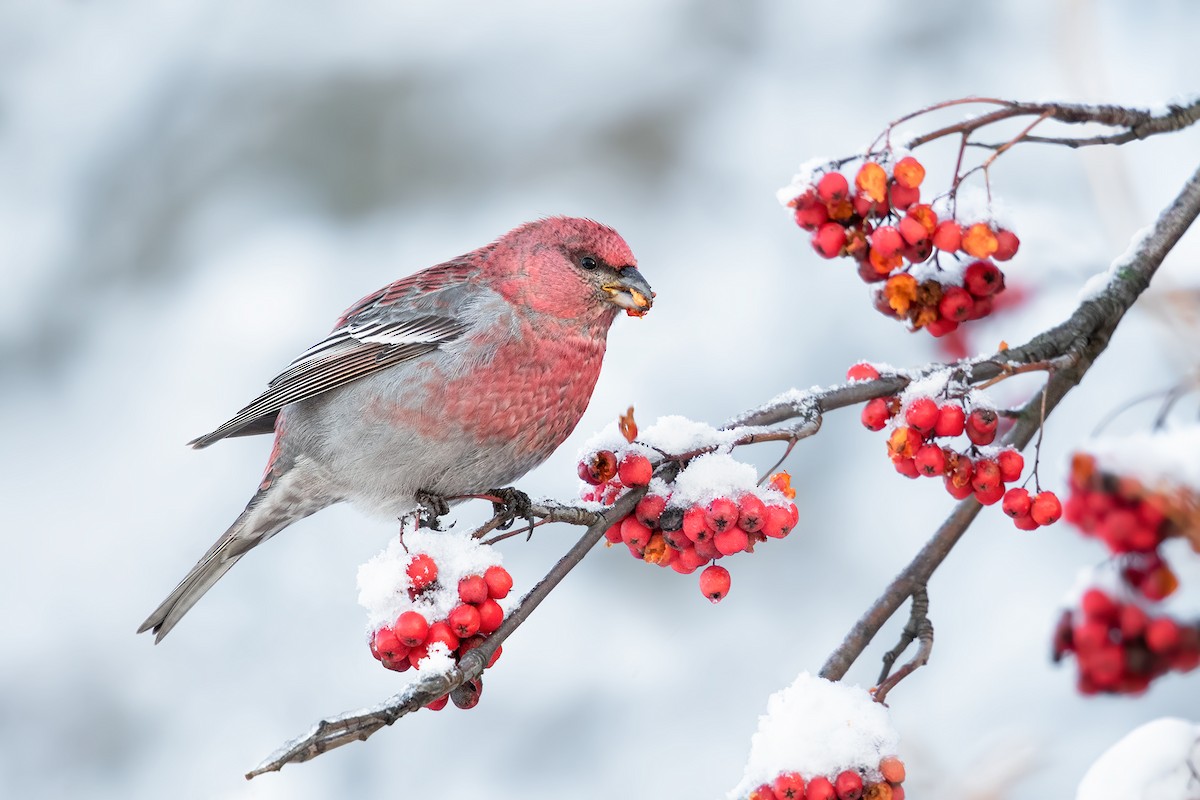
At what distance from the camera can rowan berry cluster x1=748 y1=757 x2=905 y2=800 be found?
5.05ft

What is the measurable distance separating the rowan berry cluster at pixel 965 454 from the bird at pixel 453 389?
91 cm

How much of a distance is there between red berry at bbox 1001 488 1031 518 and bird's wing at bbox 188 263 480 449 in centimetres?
135

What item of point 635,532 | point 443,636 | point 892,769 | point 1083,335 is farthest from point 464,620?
point 1083,335

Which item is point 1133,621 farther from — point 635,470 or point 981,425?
point 635,470

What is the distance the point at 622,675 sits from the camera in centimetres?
416

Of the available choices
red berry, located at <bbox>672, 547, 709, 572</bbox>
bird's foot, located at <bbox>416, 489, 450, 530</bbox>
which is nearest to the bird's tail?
bird's foot, located at <bbox>416, 489, 450, 530</bbox>

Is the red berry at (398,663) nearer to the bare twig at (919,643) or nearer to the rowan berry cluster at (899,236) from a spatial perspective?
the bare twig at (919,643)

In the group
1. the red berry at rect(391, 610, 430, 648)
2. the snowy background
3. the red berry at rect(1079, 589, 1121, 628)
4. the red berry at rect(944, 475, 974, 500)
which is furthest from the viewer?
the snowy background

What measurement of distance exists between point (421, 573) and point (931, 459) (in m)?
0.77

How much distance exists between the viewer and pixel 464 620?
1725 millimetres

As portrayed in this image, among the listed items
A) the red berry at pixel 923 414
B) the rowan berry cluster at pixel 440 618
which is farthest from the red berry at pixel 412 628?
the red berry at pixel 923 414

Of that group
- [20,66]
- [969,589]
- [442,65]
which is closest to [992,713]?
[969,589]

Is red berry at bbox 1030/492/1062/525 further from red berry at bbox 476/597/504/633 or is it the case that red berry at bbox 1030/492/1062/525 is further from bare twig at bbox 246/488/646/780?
red berry at bbox 476/597/504/633

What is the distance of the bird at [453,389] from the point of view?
263 centimetres
